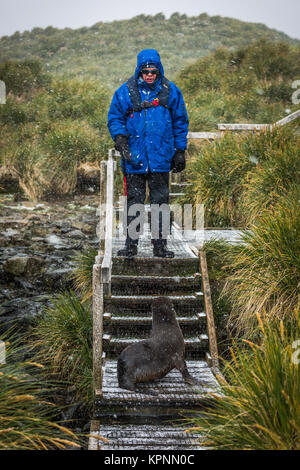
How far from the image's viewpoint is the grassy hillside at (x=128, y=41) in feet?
102

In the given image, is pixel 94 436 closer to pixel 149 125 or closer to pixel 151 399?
pixel 151 399

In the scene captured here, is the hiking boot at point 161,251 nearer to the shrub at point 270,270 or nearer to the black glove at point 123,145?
the shrub at point 270,270

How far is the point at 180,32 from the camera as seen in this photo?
39250 millimetres

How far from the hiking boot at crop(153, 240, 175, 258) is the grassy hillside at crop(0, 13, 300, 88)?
2349cm

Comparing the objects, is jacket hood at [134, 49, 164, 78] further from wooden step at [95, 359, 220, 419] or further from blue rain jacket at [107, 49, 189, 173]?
wooden step at [95, 359, 220, 419]

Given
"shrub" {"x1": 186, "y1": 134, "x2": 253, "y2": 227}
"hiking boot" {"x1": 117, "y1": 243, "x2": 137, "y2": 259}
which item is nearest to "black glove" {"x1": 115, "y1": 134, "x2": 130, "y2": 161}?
"hiking boot" {"x1": 117, "y1": 243, "x2": 137, "y2": 259}

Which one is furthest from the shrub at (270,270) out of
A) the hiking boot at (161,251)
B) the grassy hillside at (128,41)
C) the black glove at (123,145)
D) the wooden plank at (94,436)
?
the grassy hillside at (128,41)

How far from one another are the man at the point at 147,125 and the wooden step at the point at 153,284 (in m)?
0.56

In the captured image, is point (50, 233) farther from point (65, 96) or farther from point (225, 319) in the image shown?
point (65, 96)

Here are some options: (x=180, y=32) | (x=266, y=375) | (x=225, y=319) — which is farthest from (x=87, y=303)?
(x=180, y=32)

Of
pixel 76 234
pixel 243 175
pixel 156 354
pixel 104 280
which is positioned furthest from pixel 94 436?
pixel 76 234

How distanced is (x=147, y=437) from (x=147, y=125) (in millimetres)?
3077

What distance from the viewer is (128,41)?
3594 centimetres
